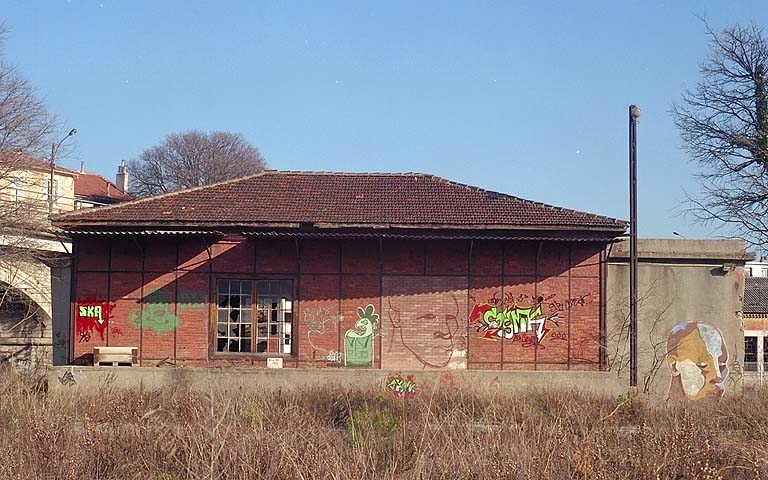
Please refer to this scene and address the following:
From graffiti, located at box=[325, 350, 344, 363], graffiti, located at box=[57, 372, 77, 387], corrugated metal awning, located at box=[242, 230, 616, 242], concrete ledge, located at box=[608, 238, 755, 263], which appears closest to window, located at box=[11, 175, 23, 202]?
graffiti, located at box=[57, 372, 77, 387]

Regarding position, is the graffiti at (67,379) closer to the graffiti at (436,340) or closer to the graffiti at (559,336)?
the graffiti at (436,340)

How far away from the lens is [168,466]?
8547 millimetres

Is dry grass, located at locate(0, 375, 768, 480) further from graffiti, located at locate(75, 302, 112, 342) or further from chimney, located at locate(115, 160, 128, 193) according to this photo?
chimney, located at locate(115, 160, 128, 193)

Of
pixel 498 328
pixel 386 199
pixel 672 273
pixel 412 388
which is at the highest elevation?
pixel 386 199

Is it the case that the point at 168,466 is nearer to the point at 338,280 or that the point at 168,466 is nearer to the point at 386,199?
the point at 338,280

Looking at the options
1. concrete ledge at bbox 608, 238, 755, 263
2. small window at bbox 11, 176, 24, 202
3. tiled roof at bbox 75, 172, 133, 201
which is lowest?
concrete ledge at bbox 608, 238, 755, 263

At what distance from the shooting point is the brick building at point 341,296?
2119 cm

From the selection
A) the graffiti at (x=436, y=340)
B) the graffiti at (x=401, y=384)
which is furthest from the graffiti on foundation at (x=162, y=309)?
the graffiti at (x=401, y=384)

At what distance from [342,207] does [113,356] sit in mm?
6827

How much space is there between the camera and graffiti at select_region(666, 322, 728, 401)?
2158cm

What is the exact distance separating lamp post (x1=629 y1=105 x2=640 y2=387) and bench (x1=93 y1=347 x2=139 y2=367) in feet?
40.3

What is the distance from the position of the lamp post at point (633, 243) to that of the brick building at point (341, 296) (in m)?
0.90

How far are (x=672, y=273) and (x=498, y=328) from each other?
4891 mm

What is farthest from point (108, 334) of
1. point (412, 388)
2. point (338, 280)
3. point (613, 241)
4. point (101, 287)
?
point (613, 241)
